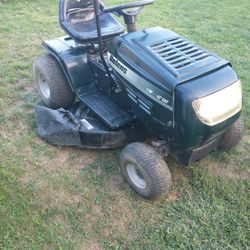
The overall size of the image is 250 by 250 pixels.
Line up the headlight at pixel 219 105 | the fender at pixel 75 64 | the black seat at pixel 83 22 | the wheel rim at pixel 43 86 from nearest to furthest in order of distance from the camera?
the headlight at pixel 219 105, the black seat at pixel 83 22, the fender at pixel 75 64, the wheel rim at pixel 43 86

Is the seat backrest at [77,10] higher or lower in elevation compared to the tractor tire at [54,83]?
higher

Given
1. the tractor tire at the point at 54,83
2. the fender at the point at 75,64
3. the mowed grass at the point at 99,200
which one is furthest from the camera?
the tractor tire at the point at 54,83

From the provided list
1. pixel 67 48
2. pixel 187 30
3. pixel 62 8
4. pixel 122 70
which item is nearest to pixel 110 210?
pixel 122 70

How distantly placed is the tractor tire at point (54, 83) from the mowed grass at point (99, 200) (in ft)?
1.00

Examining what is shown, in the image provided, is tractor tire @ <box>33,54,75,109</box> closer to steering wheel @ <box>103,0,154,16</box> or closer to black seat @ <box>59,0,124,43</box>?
black seat @ <box>59,0,124,43</box>

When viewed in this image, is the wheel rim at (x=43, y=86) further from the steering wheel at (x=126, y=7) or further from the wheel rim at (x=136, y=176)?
the wheel rim at (x=136, y=176)

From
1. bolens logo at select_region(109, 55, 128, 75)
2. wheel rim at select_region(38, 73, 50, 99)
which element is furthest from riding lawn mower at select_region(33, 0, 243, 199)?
wheel rim at select_region(38, 73, 50, 99)

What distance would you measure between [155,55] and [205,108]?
0.55 m

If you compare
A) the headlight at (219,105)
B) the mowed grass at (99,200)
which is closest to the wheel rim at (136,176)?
the mowed grass at (99,200)

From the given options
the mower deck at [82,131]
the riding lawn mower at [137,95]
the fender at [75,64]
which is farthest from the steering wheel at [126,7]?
the mower deck at [82,131]

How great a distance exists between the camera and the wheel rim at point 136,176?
9.56 feet

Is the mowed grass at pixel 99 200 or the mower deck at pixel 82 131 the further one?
the mower deck at pixel 82 131

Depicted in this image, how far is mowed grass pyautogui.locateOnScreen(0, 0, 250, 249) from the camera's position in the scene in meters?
2.62

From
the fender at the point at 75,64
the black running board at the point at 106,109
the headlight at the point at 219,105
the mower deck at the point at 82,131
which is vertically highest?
the headlight at the point at 219,105
